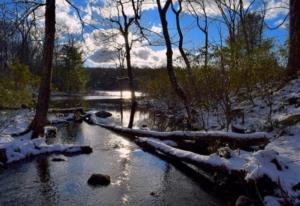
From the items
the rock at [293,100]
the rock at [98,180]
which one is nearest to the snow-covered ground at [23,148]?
the rock at [98,180]

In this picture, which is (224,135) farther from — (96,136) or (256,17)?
(256,17)

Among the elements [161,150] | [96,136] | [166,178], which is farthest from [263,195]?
[96,136]

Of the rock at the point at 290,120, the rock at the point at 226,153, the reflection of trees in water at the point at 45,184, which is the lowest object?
the reflection of trees in water at the point at 45,184

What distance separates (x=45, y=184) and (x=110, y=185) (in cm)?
158

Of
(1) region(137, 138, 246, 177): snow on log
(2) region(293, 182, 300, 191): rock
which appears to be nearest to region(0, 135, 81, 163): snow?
(1) region(137, 138, 246, 177): snow on log

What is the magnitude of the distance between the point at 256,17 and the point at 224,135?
35.3 m

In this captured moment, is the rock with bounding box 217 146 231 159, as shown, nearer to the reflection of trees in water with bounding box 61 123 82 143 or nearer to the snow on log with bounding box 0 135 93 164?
the snow on log with bounding box 0 135 93 164

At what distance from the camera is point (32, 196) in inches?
293

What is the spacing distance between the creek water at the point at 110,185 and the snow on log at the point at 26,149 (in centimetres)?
34

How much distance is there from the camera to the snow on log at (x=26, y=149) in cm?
1052

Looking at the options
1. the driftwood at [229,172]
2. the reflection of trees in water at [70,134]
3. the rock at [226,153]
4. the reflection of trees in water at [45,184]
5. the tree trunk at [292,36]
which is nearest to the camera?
the driftwood at [229,172]

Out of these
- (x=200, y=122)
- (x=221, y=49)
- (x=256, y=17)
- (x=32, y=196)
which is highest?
(x=256, y=17)

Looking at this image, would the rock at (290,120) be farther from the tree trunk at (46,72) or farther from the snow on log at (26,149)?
the tree trunk at (46,72)

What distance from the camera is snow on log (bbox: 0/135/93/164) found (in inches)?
414
